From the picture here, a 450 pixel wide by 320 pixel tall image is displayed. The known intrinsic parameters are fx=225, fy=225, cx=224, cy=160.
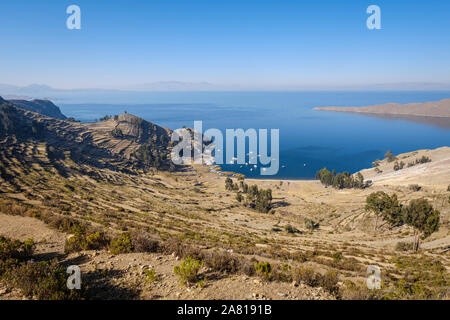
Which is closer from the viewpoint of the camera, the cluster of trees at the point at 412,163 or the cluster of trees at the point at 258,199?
the cluster of trees at the point at 258,199

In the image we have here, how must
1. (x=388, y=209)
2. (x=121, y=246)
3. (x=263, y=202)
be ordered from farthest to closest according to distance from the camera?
(x=263, y=202) → (x=388, y=209) → (x=121, y=246)

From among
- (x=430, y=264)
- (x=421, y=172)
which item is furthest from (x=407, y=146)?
(x=430, y=264)

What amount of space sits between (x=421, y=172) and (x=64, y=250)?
10705 centimetres

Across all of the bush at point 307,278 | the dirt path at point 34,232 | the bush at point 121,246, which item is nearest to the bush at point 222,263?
the bush at point 307,278

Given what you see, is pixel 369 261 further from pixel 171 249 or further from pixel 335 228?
pixel 335 228

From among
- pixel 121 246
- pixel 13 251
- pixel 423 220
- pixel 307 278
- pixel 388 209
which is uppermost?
pixel 13 251

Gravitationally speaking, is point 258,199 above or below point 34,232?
below

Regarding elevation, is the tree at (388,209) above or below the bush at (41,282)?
below

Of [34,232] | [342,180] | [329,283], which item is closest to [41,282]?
[34,232]

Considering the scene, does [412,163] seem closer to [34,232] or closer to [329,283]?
[329,283]

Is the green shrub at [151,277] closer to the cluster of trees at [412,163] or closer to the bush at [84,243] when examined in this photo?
the bush at [84,243]

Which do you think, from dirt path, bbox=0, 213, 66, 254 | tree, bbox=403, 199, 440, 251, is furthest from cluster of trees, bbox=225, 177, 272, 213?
dirt path, bbox=0, 213, 66, 254

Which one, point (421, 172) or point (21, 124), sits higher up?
point (21, 124)

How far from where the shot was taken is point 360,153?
150 meters
